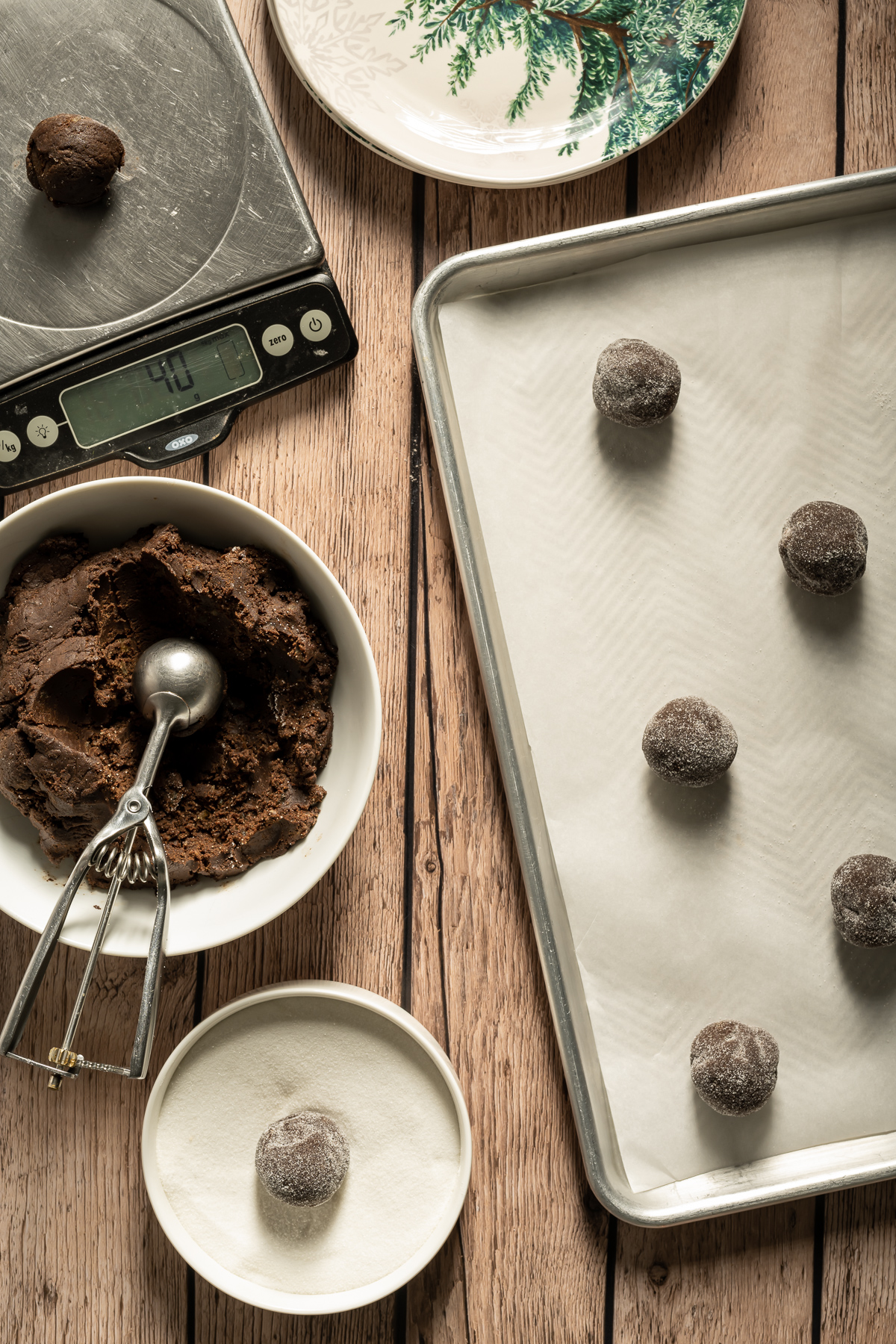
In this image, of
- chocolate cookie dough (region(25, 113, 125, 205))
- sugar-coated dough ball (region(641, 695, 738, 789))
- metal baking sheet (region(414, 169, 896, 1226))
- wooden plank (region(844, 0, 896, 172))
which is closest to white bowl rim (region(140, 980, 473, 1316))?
metal baking sheet (region(414, 169, 896, 1226))

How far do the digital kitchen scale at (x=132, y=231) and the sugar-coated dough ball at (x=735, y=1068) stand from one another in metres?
0.72

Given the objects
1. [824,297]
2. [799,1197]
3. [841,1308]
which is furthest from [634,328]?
[841,1308]

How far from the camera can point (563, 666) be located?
0.83m

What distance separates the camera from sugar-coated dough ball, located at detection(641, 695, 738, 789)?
2.54 feet

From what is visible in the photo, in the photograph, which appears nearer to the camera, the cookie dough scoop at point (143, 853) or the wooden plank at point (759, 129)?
the cookie dough scoop at point (143, 853)

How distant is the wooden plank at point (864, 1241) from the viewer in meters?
0.85

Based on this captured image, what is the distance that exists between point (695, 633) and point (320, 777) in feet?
1.18

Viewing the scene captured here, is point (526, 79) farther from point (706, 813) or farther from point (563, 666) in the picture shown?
point (706, 813)

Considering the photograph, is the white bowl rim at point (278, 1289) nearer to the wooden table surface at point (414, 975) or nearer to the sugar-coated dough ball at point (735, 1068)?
the wooden table surface at point (414, 975)

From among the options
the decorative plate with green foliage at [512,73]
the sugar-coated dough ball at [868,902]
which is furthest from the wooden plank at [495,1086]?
the decorative plate with green foliage at [512,73]

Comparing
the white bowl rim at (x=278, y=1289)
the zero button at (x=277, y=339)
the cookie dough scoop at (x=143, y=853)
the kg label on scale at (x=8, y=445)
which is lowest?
the white bowl rim at (x=278, y=1289)

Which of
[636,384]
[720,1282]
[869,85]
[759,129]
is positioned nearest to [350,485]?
[636,384]

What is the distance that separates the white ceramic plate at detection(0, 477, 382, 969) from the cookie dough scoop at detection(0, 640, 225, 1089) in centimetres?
3

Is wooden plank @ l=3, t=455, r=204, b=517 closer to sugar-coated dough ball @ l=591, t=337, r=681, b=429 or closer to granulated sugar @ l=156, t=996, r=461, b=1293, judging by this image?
sugar-coated dough ball @ l=591, t=337, r=681, b=429
